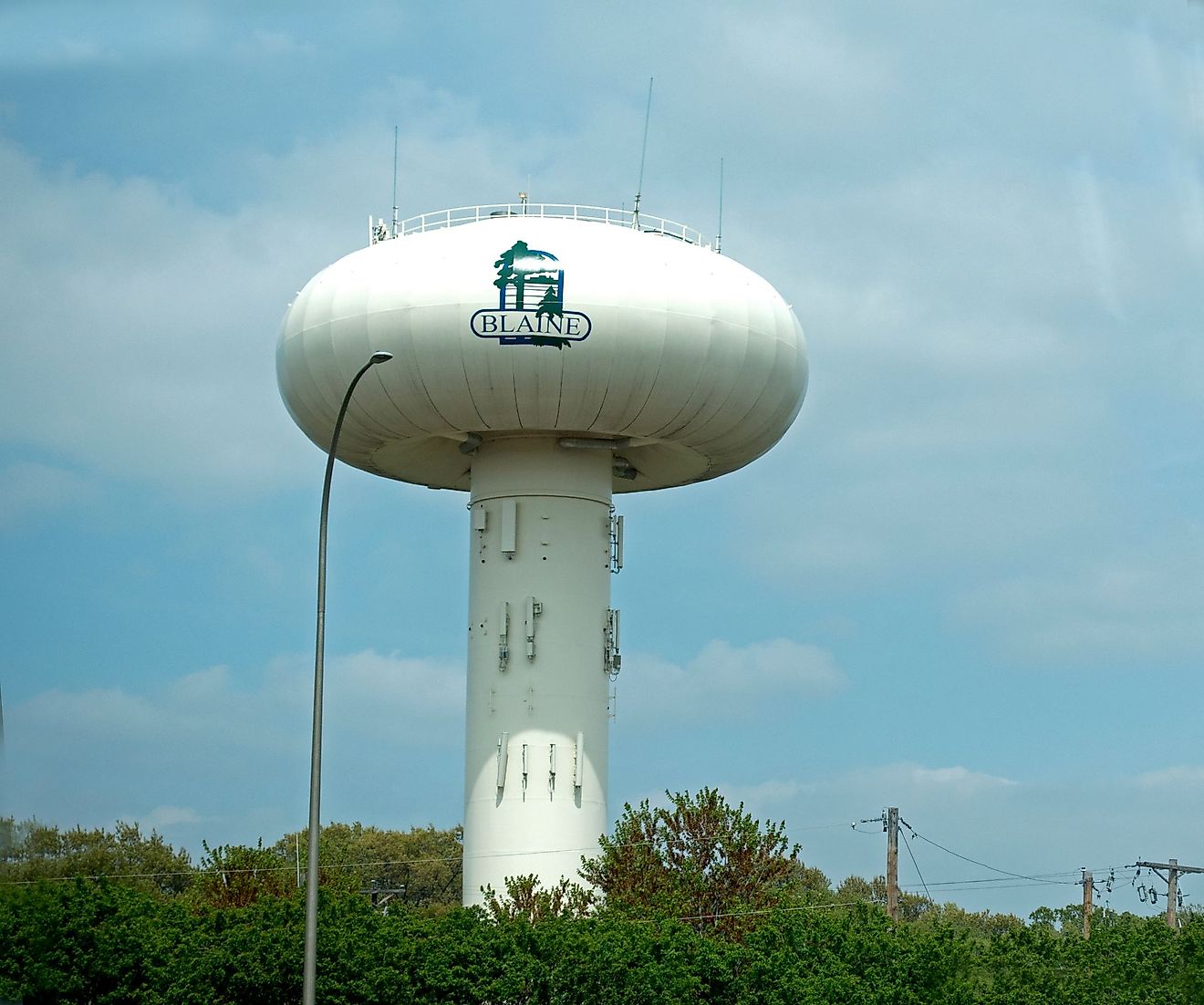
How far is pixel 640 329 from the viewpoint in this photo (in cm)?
3691

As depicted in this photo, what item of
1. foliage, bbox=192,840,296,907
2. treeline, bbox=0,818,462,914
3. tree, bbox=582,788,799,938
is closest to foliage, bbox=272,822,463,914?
treeline, bbox=0,818,462,914

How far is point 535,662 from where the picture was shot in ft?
129

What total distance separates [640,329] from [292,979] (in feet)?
50.5

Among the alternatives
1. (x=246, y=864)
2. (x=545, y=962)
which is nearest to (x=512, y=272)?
(x=545, y=962)

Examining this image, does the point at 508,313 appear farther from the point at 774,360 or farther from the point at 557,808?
the point at 557,808

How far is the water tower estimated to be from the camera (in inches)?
1449

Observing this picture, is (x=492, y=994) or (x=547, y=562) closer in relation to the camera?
(x=492, y=994)

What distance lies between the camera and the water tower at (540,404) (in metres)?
36.8

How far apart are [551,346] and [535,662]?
7714 mm

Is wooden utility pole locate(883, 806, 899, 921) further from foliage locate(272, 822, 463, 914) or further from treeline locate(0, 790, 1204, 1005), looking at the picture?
foliage locate(272, 822, 463, 914)

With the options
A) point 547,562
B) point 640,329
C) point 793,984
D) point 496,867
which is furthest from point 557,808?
point 640,329

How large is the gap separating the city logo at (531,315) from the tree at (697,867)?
1201 cm

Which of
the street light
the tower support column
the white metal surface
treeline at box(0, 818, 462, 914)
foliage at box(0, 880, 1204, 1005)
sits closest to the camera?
treeline at box(0, 818, 462, 914)

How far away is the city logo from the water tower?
0.04 meters
